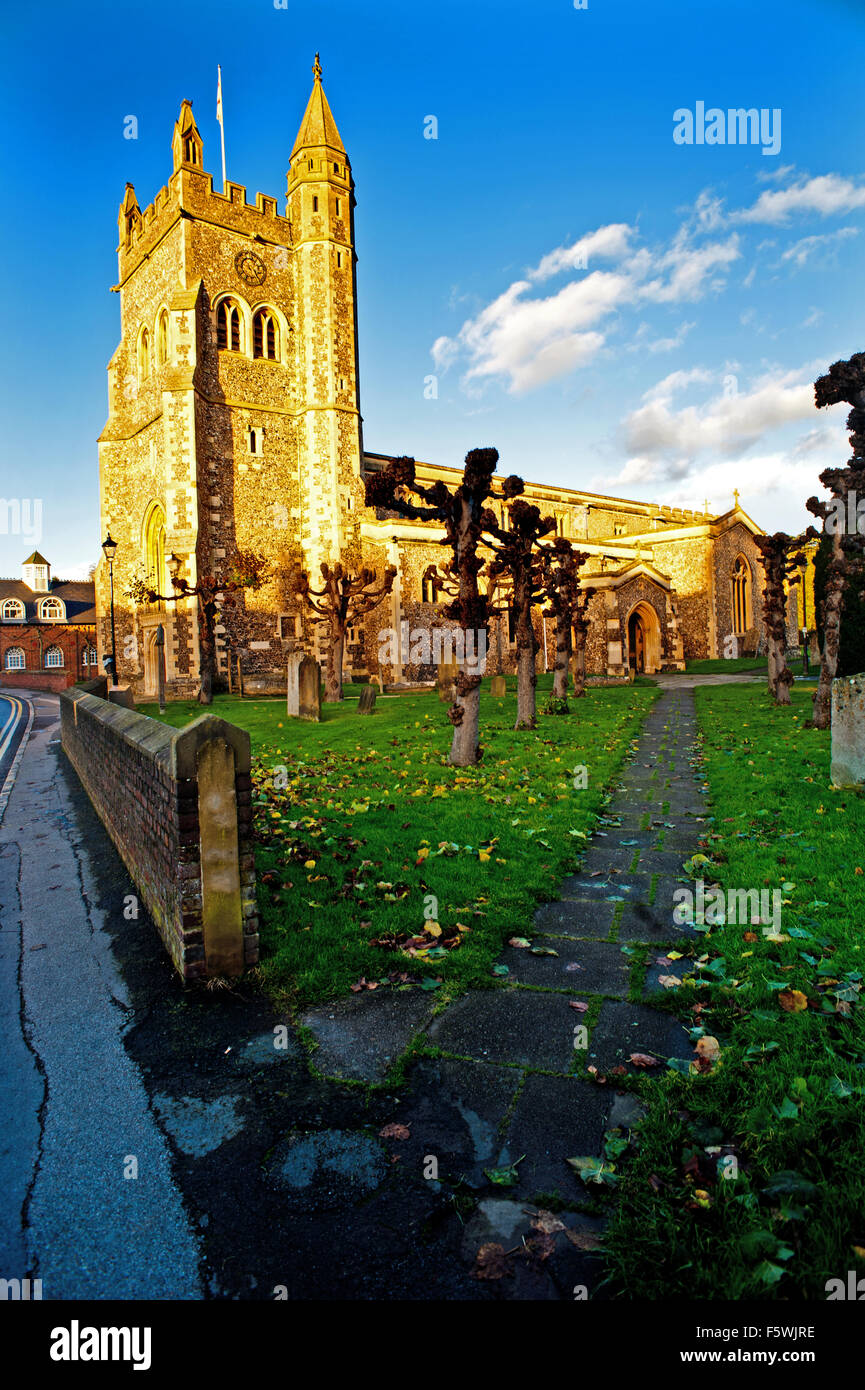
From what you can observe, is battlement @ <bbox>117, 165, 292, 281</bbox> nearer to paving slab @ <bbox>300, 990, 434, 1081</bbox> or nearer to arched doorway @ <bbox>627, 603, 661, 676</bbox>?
arched doorway @ <bbox>627, 603, 661, 676</bbox>

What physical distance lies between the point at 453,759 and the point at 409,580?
23.6m

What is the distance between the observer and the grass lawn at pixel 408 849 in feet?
13.5

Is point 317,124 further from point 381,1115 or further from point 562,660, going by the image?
point 381,1115

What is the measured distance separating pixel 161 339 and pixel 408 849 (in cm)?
3330

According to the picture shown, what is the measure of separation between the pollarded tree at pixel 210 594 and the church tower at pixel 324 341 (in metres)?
4.04

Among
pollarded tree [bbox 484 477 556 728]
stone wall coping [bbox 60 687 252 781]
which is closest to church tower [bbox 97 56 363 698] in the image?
pollarded tree [bbox 484 477 556 728]

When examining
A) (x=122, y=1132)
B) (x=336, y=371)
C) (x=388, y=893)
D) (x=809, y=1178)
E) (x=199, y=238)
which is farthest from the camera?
(x=336, y=371)

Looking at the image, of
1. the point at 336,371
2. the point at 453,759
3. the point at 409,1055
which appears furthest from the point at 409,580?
the point at 409,1055

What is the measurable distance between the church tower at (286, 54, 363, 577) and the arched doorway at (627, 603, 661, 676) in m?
15.4

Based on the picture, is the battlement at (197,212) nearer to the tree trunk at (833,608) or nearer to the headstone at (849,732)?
the tree trunk at (833,608)

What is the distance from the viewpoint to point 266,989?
3893 mm

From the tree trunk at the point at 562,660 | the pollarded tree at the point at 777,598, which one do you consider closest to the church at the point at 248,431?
the tree trunk at the point at 562,660
